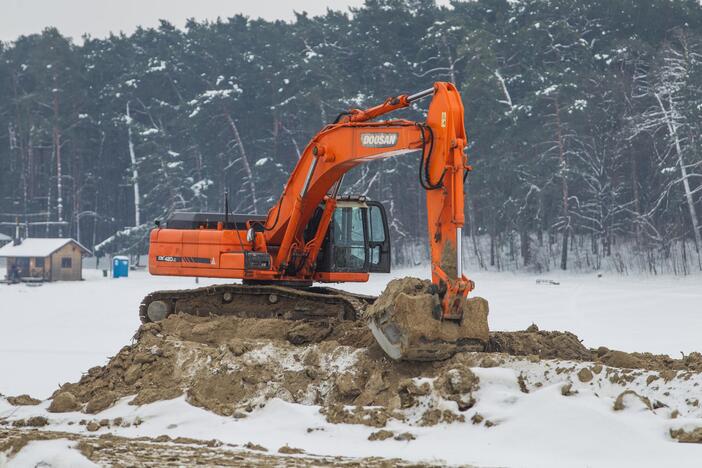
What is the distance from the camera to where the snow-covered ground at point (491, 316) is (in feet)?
56.2

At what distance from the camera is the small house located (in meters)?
48.5

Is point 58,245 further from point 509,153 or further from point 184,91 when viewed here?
point 509,153

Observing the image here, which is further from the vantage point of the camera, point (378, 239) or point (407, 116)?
point (407, 116)

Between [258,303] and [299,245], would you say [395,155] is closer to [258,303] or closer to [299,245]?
[299,245]

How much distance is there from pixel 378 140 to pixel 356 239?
2.70 m

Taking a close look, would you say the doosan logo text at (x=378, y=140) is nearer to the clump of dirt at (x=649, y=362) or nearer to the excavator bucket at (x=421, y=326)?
the excavator bucket at (x=421, y=326)

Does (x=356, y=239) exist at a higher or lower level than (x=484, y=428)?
higher

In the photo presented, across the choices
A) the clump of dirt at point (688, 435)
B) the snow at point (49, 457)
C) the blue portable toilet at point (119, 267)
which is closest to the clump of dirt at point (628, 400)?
the clump of dirt at point (688, 435)

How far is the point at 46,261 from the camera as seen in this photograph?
1909 inches

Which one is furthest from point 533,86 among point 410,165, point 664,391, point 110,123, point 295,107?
point 664,391

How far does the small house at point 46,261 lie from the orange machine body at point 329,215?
1409 inches

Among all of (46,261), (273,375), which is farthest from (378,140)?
(46,261)

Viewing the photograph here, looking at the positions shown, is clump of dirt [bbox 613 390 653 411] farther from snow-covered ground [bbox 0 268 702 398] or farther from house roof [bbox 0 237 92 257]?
house roof [bbox 0 237 92 257]

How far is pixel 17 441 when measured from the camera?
27.9 ft
